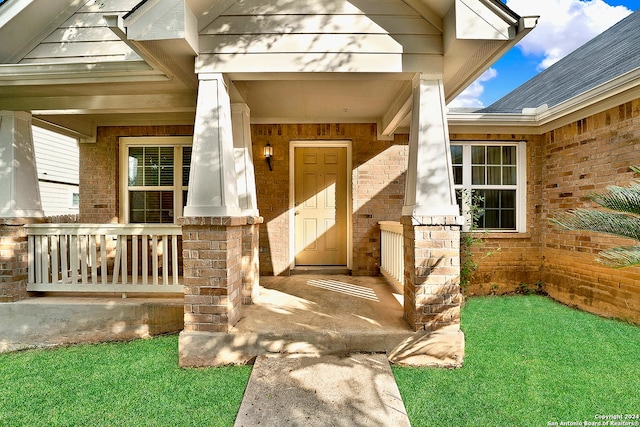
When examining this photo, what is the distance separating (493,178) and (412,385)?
176 inches

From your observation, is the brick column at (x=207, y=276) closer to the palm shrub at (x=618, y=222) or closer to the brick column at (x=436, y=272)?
the brick column at (x=436, y=272)

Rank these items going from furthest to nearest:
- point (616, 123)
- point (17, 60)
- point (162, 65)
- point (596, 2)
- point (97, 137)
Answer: point (596, 2) → point (97, 137) → point (616, 123) → point (17, 60) → point (162, 65)

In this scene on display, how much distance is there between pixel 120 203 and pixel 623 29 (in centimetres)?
973

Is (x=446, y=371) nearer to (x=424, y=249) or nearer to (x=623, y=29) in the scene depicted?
(x=424, y=249)

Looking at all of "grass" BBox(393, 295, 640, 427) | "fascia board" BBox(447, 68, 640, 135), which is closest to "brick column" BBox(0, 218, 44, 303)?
"grass" BBox(393, 295, 640, 427)

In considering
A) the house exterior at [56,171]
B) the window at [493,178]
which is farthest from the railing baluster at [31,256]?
the window at [493,178]

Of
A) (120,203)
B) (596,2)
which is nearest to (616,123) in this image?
(120,203)

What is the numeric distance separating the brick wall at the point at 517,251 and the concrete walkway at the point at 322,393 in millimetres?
3674

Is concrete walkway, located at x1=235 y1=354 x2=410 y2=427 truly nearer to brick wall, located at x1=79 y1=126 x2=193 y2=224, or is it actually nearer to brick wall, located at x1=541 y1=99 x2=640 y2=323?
brick wall, located at x1=541 y1=99 x2=640 y2=323

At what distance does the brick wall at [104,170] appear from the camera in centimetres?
547

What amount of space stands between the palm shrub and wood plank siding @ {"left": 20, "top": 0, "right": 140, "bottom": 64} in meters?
5.17

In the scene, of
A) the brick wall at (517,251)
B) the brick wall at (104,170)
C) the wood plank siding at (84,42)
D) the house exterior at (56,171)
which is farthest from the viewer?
the house exterior at (56,171)

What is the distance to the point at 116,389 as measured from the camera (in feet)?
8.97

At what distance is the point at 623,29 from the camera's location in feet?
20.2
